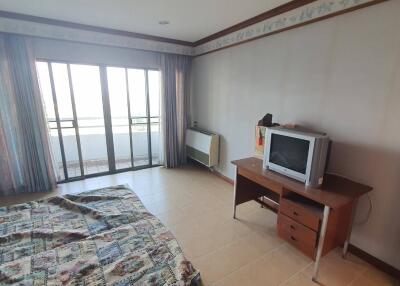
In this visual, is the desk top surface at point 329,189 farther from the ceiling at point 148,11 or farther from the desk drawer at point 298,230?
the ceiling at point 148,11

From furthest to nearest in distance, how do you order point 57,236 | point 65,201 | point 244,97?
1. point 244,97
2. point 65,201
3. point 57,236

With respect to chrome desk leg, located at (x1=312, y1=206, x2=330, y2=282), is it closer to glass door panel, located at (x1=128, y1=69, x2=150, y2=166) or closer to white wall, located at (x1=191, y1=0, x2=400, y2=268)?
white wall, located at (x1=191, y1=0, x2=400, y2=268)

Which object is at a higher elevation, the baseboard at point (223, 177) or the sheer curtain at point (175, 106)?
the sheer curtain at point (175, 106)

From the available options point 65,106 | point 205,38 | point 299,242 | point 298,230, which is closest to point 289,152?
point 298,230

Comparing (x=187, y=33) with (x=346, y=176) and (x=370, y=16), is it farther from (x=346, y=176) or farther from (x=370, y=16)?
(x=346, y=176)

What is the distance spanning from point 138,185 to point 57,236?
207cm

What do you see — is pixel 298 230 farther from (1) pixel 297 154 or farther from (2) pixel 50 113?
(2) pixel 50 113

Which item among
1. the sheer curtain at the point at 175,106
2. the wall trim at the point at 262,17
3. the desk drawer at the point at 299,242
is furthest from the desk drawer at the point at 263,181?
the sheer curtain at the point at 175,106

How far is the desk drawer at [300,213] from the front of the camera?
177 centimetres

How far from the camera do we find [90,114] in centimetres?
396

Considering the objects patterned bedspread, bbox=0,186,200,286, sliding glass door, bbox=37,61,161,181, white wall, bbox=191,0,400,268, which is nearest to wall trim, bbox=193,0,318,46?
white wall, bbox=191,0,400,268

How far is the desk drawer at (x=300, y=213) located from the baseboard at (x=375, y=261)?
2.38 ft

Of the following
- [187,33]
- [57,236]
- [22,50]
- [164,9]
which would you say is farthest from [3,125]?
[187,33]

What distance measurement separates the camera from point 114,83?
12.5 feet
